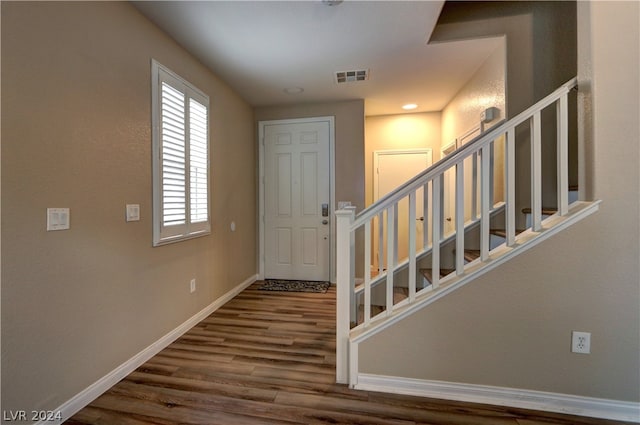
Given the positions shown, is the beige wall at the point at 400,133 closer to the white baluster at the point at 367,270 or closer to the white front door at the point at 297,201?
the white front door at the point at 297,201

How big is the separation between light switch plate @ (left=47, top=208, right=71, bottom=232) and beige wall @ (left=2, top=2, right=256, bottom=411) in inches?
1.2

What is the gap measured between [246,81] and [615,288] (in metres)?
3.53

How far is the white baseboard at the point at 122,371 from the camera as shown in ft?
5.11

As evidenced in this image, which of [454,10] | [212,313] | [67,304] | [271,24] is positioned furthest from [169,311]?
[454,10]

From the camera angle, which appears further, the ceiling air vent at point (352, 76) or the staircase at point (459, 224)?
the ceiling air vent at point (352, 76)

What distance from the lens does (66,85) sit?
154cm

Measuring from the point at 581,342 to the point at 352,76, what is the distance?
292cm

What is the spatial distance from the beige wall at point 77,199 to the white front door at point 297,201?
1.73 m

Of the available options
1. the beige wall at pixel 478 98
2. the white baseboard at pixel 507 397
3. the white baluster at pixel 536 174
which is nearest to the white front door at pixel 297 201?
the beige wall at pixel 478 98

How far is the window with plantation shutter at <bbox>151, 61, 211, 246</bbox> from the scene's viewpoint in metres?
2.18

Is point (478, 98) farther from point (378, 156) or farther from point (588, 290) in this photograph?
point (588, 290)

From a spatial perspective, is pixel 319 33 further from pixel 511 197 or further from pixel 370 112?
pixel 370 112

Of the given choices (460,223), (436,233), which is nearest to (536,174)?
(460,223)

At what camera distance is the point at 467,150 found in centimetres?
167
